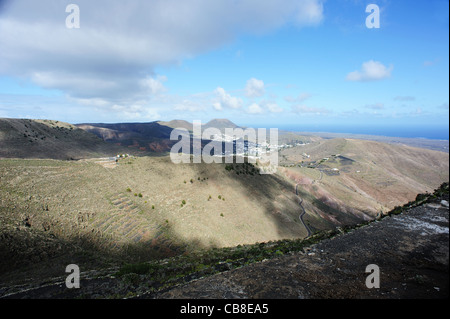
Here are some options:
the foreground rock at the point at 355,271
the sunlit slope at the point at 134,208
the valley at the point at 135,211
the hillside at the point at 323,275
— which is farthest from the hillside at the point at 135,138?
the foreground rock at the point at 355,271

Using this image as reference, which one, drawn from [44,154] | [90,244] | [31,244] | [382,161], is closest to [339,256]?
[90,244]

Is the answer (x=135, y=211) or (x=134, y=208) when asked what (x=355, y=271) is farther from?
(x=134, y=208)

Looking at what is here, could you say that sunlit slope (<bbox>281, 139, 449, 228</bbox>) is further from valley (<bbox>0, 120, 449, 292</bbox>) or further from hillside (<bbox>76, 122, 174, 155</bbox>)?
hillside (<bbox>76, 122, 174, 155</bbox>)

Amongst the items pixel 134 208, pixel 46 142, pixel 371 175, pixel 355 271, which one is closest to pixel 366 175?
pixel 371 175

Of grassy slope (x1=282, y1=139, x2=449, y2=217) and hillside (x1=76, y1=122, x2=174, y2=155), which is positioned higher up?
hillside (x1=76, y1=122, x2=174, y2=155)

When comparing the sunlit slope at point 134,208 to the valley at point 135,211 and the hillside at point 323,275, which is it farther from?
the hillside at point 323,275

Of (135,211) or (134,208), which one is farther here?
(134,208)

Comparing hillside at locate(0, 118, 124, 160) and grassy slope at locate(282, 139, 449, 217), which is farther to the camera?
grassy slope at locate(282, 139, 449, 217)

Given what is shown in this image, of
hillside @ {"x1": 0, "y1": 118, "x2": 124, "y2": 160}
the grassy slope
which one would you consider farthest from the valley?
the grassy slope

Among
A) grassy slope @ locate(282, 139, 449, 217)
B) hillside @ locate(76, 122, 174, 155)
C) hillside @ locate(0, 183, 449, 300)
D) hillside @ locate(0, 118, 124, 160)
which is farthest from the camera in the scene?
hillside @ locate(76, 122, 174, 155)
